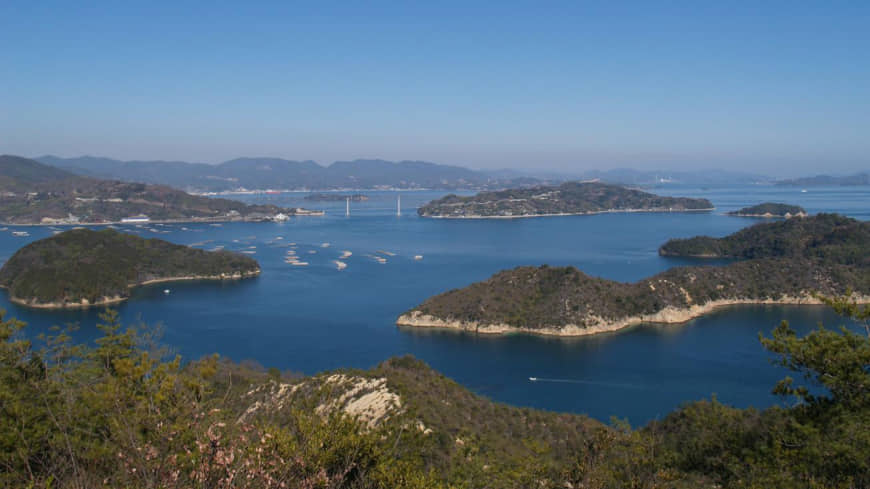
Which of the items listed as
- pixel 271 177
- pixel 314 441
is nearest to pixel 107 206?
pixel 314 441

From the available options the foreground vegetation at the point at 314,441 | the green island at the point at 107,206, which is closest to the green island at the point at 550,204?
the green island at the point at 107,206

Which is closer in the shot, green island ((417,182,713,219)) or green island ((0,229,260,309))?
green island ((0,229,260,309))

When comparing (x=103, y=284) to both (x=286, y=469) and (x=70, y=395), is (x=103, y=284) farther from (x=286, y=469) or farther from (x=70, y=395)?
(x=286, y=469)

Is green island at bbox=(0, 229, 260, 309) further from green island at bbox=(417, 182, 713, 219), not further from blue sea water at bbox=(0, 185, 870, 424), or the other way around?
green island at bbox=(417, 182, 713, 219)

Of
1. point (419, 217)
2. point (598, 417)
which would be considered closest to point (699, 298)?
point (598, 417)

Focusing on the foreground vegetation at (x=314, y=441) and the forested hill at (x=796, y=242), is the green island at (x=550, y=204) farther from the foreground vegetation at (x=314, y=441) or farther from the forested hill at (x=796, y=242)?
the foreground vegetation at (x=314, y=441)

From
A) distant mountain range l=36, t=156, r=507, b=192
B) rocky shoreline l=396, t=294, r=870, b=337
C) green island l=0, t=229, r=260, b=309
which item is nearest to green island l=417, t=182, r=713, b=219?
green island l=0, t=229, r=260, b=309
